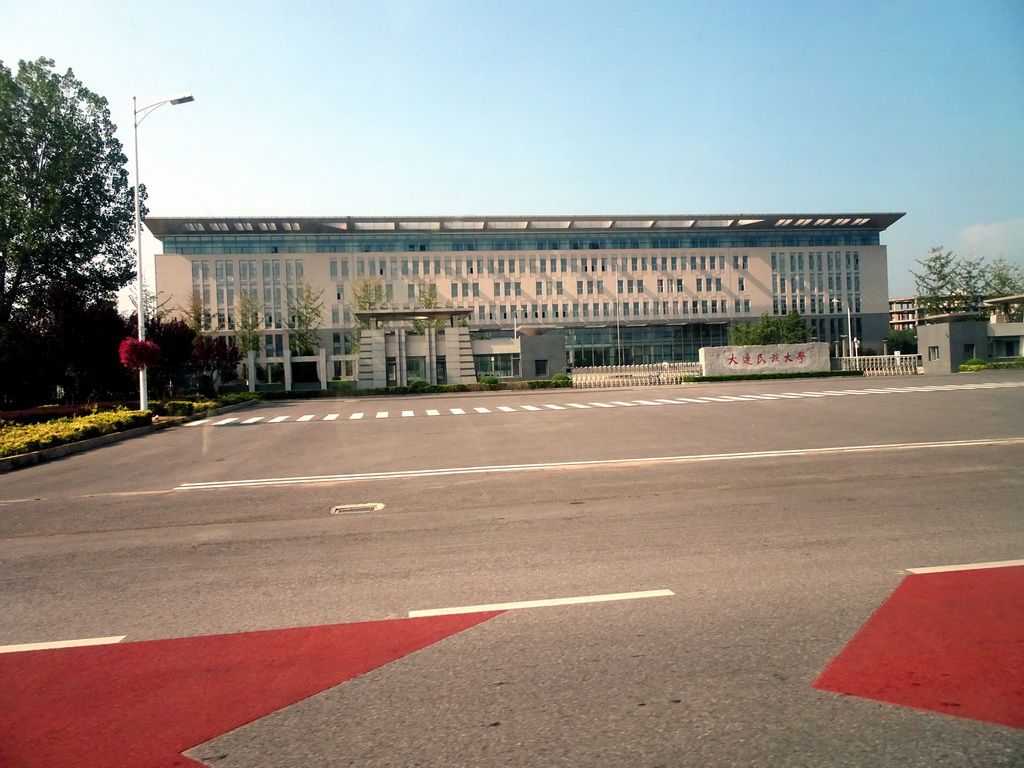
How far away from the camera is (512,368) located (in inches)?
2290

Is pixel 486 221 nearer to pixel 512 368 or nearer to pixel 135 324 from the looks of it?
pixel 512 368

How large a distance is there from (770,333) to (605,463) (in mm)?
52087

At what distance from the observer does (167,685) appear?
3.96 m

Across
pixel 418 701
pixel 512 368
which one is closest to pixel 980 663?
pixel 418 701

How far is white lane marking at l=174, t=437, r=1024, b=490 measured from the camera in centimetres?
1176

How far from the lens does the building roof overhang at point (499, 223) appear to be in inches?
3182

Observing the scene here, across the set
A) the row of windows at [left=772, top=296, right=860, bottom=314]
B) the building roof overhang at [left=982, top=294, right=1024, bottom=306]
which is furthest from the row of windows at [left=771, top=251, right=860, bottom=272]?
the building roof overhang at [left=982, top=294, right=1024, bottom=306]

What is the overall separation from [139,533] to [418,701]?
5996 mm

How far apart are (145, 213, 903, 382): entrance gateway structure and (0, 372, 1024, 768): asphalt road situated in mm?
66741

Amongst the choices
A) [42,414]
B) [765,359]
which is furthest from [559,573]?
[765,359]

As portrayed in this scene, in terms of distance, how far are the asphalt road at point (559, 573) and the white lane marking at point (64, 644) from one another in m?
0.11

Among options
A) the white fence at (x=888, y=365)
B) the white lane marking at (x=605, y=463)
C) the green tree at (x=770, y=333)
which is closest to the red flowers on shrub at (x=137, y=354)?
the white lane marking at (x=605, y=463)

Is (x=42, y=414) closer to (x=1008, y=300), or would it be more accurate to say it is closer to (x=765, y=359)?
(x=765, y=359)

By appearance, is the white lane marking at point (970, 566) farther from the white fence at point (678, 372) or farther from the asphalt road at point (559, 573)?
the white fence at point (678, 372)
